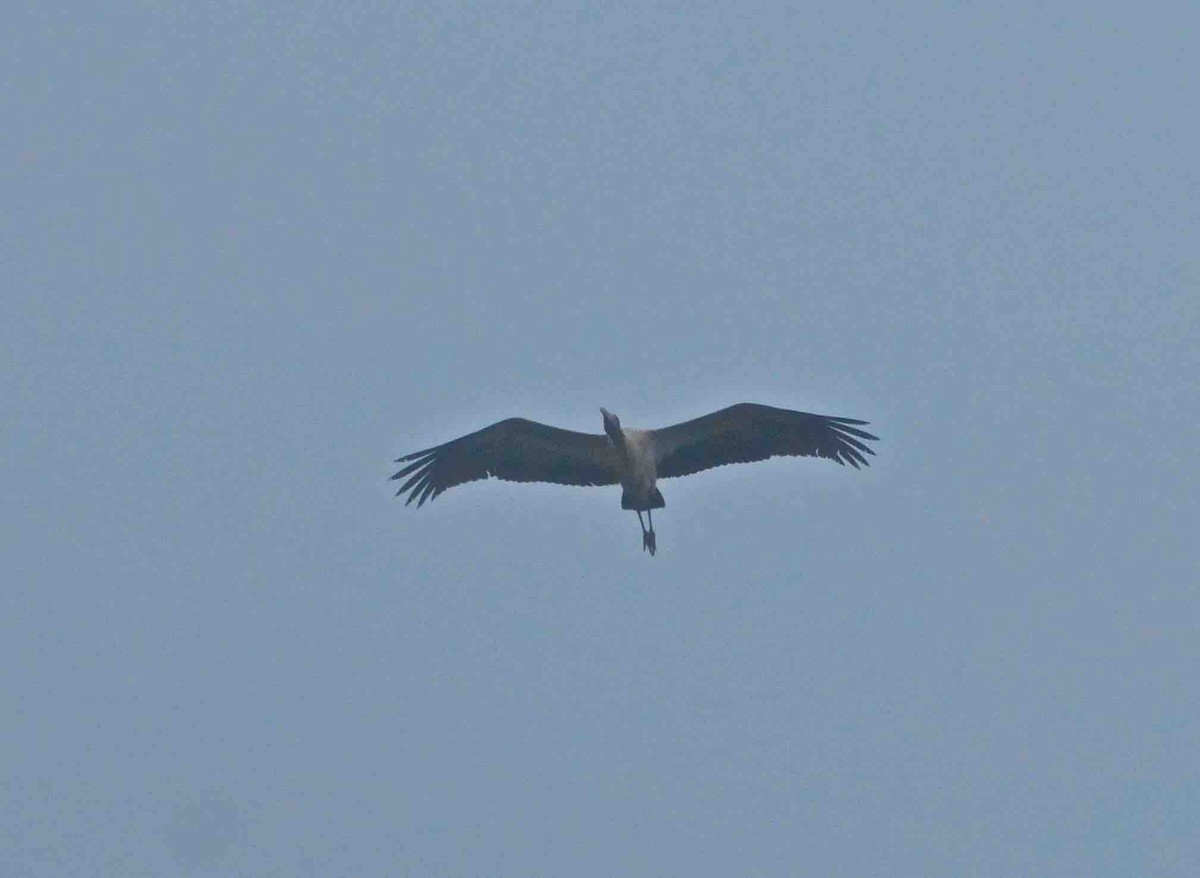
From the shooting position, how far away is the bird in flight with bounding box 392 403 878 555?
28516mm

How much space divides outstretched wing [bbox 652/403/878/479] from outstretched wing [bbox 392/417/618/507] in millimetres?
912

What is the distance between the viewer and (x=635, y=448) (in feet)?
92.8

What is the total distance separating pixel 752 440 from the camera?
28844 mm

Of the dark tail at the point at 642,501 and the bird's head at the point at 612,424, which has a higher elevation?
→ the bird's head at the point at 612,424

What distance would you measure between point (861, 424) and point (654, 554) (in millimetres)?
3431

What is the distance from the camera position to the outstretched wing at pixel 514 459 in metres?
28.6

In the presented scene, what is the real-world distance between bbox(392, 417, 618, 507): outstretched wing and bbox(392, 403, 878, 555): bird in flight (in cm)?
1

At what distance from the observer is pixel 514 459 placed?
95.0 ft

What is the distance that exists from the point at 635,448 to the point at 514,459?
6.02 feet

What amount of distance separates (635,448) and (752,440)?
5.74ft

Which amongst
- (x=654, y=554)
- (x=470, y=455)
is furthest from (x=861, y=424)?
(x=470, y=455)

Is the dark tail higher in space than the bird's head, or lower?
lower

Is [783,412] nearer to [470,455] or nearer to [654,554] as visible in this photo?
[654,554]

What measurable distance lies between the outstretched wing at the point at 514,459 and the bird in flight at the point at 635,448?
0.05ft
